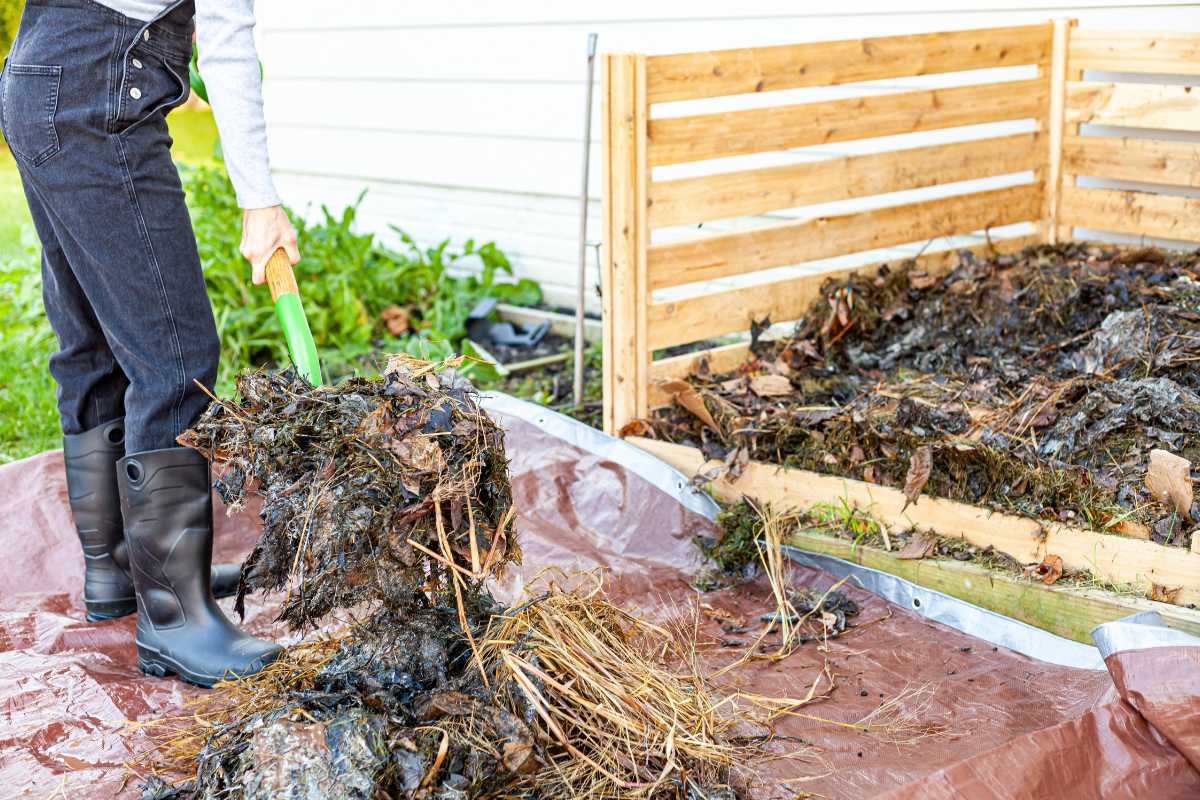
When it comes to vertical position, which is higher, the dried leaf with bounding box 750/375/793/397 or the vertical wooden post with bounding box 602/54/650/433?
the vertical wooden post with bounding box 602/54/650/433

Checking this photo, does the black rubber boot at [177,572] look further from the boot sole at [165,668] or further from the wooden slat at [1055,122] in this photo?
the wooden slat at [1055,122]

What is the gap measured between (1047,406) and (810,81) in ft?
4.61

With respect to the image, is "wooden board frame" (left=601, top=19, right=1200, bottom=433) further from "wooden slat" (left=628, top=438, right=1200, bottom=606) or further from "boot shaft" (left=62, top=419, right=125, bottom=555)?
"boot shaft" (left=62, top=419, right=125, bottom=555)

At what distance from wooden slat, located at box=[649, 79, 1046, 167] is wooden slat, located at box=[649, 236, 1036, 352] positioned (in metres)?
0.48

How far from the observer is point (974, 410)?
3.25 meters

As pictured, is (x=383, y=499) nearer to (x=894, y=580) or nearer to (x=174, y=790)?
(x=174, y=790)

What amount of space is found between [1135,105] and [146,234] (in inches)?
133

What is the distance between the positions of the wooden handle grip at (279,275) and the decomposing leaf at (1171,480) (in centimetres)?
211

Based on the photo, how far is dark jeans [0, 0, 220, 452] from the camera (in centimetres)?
229

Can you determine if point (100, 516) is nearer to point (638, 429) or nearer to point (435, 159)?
point (638, 429)

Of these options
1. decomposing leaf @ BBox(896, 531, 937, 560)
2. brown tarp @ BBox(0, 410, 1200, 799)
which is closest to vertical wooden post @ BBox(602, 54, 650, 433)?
brown tarp @ BBox(0, 410, 1200, 799)

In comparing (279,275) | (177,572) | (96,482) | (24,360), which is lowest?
(24,360)

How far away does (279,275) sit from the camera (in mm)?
2400

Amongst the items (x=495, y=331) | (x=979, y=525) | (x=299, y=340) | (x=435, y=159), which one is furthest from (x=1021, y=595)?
(x=435, y=159)
